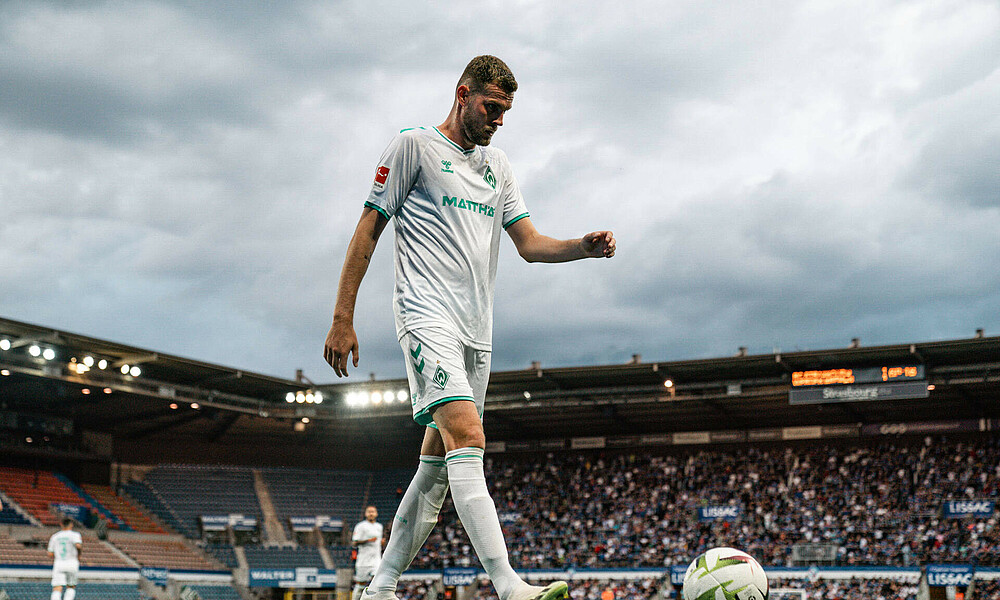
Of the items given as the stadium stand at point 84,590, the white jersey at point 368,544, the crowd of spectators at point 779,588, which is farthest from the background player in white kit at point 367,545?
the stadium stand at point 84,590

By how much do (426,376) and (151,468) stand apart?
156 ft

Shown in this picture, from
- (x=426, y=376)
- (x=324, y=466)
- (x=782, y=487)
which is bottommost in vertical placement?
(x=426, y=376)

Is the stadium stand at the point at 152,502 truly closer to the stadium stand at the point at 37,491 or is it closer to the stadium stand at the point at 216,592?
the stadium stand at the point at 37,491

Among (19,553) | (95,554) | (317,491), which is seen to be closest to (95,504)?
(95,554)

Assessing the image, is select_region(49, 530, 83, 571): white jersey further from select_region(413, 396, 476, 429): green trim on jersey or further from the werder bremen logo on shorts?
the werder bremen logo on shorts

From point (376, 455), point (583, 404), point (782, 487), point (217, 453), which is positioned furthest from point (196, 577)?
point (782, 487)

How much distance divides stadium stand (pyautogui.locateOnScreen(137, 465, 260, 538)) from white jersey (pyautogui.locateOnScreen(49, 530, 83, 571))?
28.7 m

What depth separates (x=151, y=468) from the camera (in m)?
47.9

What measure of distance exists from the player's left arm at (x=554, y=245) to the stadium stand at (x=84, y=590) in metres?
32.3

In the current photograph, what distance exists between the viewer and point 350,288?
15.1 feet

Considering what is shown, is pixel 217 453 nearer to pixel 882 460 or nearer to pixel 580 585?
pixel 580 585

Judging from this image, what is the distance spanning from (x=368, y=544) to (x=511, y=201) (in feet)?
40.7

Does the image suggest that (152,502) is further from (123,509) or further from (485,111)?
(485,111)

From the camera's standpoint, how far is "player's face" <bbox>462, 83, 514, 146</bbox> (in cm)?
477
